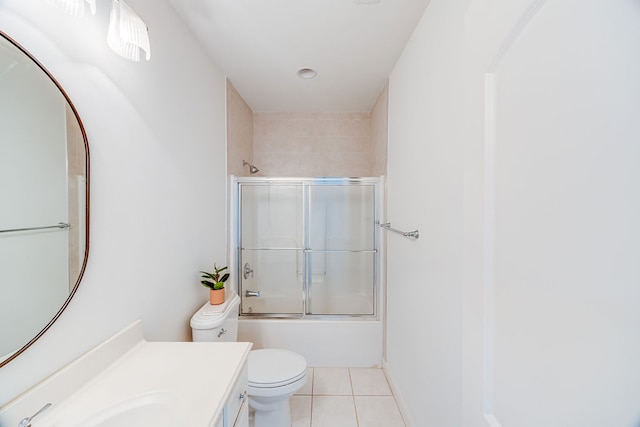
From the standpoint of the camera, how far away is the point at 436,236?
4.28 feet

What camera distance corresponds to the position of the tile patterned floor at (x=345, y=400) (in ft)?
5.81

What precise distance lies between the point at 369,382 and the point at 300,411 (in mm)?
610

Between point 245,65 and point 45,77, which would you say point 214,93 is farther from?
point 45,77

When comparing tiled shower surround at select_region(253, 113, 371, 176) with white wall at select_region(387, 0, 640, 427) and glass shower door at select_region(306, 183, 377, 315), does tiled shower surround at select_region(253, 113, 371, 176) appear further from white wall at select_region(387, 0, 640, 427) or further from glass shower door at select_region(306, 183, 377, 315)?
white wall at select_region(387, 0, 640, 427)

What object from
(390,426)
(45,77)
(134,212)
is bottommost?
(390,426)

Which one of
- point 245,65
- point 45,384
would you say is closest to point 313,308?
point 45,384

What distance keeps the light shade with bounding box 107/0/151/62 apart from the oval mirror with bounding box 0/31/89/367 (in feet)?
0.79

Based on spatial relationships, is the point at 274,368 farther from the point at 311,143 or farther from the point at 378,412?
the point at 311,143

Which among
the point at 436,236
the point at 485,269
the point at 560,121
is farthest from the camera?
the point at 436,236

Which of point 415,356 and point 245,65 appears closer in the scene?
point 415,356

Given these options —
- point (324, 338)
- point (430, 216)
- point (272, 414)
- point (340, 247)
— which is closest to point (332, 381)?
point (324, 338)

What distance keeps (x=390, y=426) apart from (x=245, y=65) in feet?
8.82

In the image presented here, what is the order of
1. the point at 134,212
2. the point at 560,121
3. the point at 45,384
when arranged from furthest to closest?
the point at 134,212, the point at 45,384, the point at 560,121

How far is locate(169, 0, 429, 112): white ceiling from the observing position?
1.46 m
